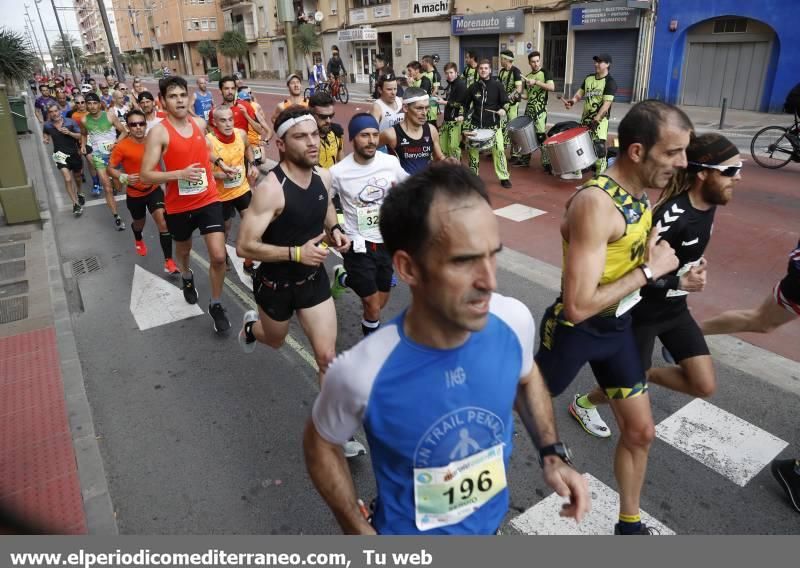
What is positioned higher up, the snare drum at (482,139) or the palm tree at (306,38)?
the palm tree at (306,38)

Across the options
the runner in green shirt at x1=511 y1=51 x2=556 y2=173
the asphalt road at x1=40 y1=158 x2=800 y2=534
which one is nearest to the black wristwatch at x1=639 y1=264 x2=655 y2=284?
the asphalt road at x1=40 y1=158 x2=800 y2=534

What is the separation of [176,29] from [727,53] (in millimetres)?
62150

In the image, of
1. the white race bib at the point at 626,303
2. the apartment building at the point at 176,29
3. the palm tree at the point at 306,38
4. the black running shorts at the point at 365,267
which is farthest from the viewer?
the apartment building at the point at 176,29

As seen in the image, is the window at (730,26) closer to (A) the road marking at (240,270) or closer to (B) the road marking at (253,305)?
(A) the road marking at (240,270)

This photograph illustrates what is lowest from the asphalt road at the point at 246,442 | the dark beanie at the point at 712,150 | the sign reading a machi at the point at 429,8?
the asphalt road at the point at 246,442

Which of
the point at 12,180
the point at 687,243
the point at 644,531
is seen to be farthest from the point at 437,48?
the point at 644,531

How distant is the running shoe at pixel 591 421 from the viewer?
376 centimetres

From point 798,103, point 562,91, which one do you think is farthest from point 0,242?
point 562,91

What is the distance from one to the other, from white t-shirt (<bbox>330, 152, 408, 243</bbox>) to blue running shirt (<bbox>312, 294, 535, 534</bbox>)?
2956mm

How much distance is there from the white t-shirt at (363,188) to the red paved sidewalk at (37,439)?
2610 millimetres

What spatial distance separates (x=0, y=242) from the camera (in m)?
8.70

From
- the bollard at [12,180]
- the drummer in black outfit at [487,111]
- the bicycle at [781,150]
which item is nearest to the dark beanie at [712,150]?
the drummer in black outfit at [487,111]

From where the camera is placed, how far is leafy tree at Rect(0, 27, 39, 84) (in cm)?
1630

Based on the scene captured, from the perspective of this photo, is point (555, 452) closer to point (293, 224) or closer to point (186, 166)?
point (293, 224)
